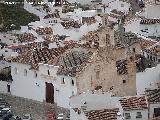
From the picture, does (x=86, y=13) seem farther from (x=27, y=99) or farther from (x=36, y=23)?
(x=27, y=99)

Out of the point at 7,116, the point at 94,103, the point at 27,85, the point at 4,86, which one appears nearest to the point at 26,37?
the point at 4,86

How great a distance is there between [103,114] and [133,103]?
278 centimetres

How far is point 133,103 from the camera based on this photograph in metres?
46.6

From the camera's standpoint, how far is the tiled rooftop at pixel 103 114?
44.8 meters

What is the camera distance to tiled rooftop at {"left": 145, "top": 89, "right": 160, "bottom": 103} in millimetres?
46562

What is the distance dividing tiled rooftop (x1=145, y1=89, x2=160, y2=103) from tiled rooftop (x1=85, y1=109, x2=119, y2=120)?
289 centimetres

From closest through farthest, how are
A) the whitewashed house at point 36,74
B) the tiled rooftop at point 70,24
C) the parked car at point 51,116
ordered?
the parked car at point 51,116, the whitewashed house at point 36,74, the tiled rooftop at point 70,24

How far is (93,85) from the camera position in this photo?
185 ft

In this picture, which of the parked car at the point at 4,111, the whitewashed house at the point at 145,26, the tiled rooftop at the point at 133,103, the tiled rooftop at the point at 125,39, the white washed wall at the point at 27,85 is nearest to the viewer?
the tiled rooftop at the point at 133,103

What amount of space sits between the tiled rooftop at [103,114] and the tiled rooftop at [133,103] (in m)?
0.82

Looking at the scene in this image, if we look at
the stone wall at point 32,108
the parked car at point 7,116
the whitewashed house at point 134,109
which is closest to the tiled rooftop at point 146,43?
the stone wall at point 32,108

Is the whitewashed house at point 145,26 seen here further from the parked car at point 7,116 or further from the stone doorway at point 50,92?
the parked car at point 7,116

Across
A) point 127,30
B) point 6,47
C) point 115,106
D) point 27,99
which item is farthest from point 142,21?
point 115,106

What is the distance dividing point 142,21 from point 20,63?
79.2 ft
